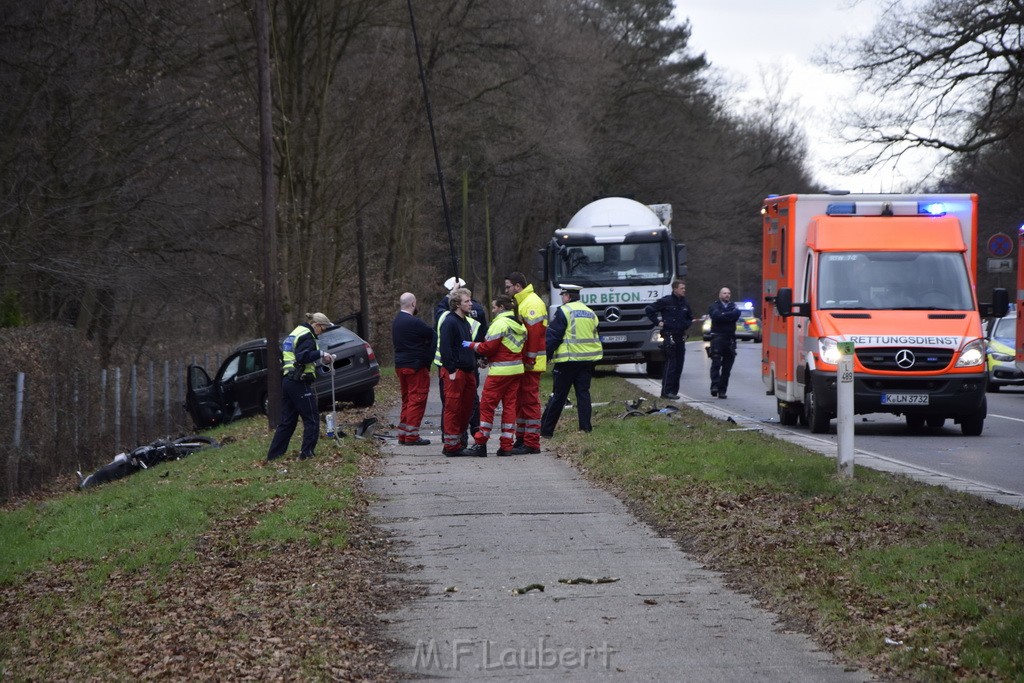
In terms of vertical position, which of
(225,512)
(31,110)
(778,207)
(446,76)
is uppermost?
(446,76)

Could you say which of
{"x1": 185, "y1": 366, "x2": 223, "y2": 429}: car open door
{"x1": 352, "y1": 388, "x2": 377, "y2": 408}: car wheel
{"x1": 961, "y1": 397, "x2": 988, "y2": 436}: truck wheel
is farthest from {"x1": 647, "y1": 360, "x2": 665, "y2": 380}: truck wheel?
{"x1": 961, "y1": 397, "x2": 988, "y2": 436}: truck wheel

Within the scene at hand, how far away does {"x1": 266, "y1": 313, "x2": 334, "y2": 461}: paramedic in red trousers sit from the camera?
571 inches

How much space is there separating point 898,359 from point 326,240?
2090cm

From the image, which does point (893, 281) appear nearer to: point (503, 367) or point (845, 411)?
point (503, 367)

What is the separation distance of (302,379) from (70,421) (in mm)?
8081

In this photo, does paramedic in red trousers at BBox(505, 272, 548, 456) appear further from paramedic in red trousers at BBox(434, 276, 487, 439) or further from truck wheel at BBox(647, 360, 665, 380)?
truck wheel at BBox(647, 360, 665, 380)

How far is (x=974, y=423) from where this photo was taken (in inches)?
685

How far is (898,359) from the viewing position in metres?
16.5

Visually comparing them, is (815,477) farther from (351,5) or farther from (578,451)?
(351,5)

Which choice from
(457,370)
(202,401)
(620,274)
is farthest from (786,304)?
(202,401)

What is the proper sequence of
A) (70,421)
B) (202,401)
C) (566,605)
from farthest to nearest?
1. (202,401)
2. (70,421)
3. (566,605)

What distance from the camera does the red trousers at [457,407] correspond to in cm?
1530

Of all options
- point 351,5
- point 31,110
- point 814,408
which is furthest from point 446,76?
point 814,408

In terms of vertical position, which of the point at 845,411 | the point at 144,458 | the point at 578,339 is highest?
the point at 578,339
